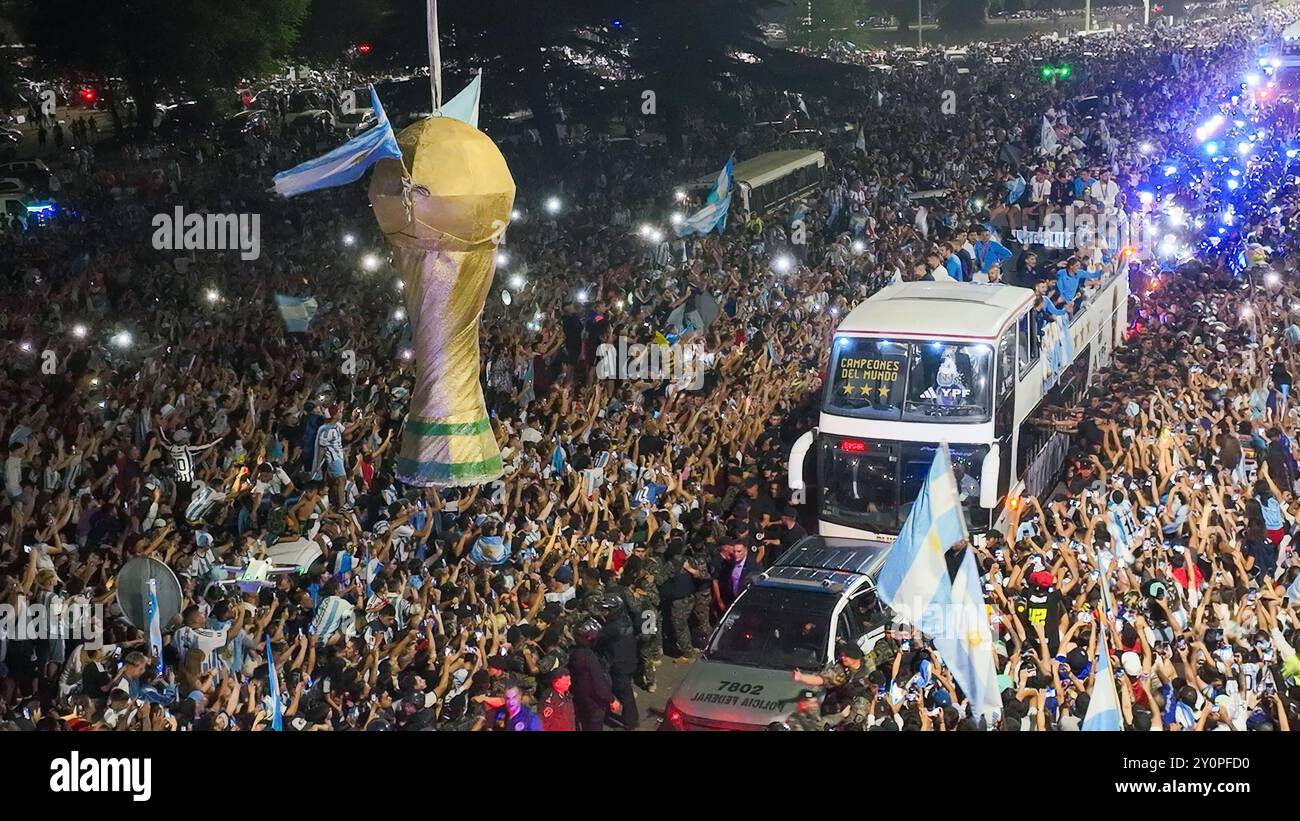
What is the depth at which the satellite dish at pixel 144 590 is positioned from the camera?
902 cm

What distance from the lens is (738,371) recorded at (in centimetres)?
1498

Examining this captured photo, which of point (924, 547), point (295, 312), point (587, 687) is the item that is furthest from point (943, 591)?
point (295, 312)

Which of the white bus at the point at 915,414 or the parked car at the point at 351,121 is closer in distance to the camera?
the white bus at the point at 915,414

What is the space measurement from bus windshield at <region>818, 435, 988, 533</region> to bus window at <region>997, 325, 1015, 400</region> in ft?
1.85

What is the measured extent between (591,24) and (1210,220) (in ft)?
26.3

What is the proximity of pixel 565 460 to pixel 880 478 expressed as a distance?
234cm

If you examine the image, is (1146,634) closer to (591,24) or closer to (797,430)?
(797,430)

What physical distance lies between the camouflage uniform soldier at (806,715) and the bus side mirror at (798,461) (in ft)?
10.8

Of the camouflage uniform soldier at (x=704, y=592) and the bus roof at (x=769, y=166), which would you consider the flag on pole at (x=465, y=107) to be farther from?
the bus roof at (x=769, y=166)

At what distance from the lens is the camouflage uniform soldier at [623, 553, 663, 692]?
10586 millimetres

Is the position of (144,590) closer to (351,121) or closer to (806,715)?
(806,715)

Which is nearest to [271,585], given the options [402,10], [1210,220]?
[402,10]

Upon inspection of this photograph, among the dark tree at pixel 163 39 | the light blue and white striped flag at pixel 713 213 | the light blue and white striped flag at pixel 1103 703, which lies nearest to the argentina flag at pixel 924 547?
the light blue and white striped flag at pixel 1103 703

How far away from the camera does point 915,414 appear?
12.6 meters
